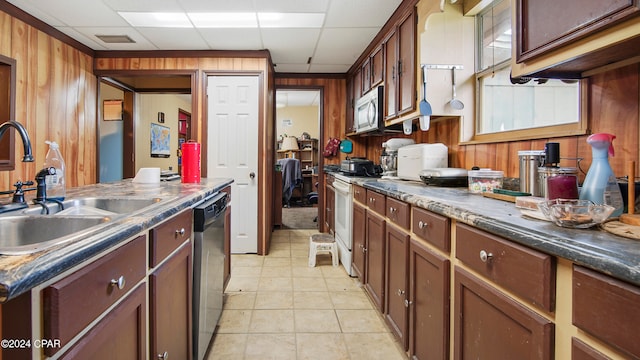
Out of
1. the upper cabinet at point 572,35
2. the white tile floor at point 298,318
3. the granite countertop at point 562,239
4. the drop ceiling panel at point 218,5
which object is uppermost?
the drop ceiling panel at point 218,5

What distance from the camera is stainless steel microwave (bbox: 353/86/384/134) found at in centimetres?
302

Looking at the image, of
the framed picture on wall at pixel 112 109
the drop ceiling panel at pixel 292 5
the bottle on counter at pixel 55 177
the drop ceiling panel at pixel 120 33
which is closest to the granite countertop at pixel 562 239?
the bottle on counter at pixel 55 177

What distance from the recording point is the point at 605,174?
3.14 feet

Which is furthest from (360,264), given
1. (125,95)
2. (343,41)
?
(125,95)

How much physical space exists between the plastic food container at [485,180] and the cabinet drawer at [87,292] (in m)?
1.58

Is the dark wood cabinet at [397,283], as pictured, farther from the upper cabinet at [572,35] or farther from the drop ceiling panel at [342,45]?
the drop ceiling panel at [342,45]

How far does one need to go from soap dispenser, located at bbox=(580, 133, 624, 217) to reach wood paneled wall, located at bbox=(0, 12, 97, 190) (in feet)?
12.5

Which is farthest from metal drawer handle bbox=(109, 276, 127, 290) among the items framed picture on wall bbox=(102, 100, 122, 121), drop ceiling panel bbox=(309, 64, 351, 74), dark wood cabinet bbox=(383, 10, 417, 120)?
framed picture on wall bbox=(102, 100, 122, 121)

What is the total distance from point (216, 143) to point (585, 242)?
351cm

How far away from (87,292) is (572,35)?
145 cm

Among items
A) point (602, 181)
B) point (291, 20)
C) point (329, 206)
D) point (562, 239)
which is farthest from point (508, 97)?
point (329, 206)

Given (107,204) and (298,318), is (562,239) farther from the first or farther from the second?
(298,318)

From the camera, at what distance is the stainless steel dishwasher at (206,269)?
1.51m

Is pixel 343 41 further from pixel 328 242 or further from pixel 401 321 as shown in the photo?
pixel 401 321
